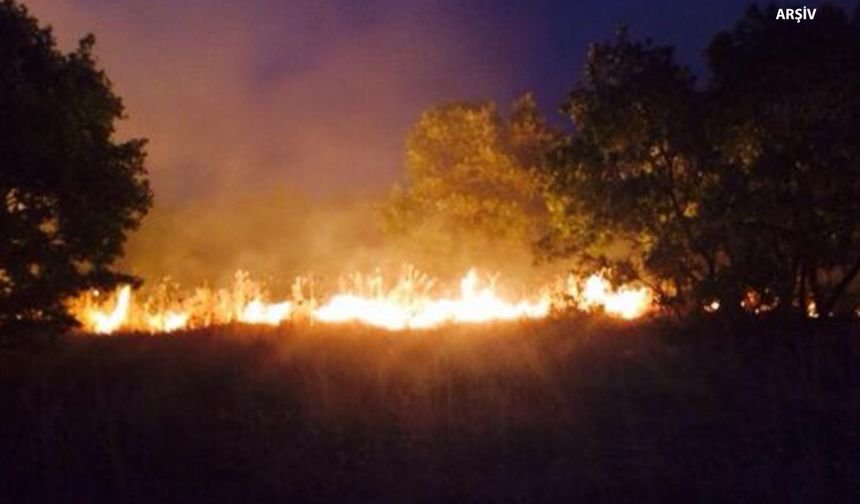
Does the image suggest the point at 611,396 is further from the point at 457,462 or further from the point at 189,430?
the point at 189,430

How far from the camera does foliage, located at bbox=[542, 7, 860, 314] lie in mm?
12344

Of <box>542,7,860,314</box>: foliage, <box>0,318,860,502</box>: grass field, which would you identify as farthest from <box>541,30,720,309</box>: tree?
<box>0,318,860,502</box>: grass field

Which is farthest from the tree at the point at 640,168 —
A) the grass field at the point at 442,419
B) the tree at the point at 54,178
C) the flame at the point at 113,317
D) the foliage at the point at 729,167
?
the flame at the point at 113,317

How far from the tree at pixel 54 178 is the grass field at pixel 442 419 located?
1.08 m

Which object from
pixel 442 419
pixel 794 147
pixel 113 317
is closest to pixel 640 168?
pixel 794 147

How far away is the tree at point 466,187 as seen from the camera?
27125mm

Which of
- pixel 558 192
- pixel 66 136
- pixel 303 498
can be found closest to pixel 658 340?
pixel 558 192

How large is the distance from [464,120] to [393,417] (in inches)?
709

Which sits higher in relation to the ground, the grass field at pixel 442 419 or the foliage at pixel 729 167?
the foliage at pixel 729 167

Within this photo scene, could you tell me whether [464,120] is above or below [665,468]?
above

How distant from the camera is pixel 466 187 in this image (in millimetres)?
27734

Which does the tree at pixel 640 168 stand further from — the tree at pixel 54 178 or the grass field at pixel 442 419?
the tree at pixel 54 178

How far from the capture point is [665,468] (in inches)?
353

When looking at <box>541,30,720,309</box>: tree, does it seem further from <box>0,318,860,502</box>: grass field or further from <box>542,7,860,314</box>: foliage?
<box>0,318,860,502</box>: grass field
